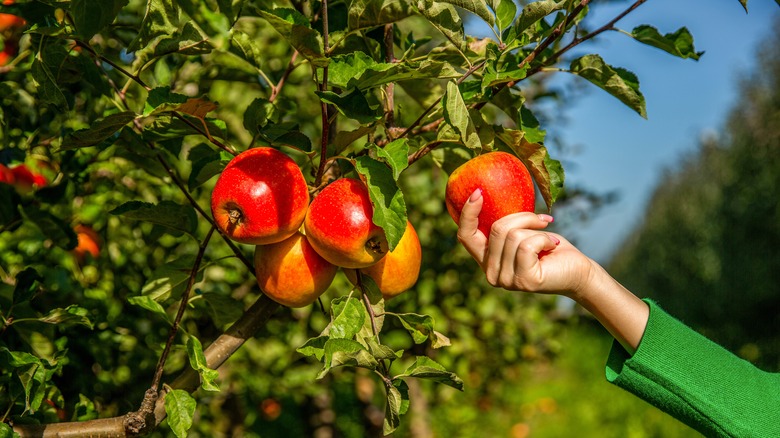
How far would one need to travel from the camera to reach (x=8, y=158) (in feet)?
3.84

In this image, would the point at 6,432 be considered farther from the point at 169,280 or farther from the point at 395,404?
the point at 395,404

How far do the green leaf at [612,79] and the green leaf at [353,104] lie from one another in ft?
1.08

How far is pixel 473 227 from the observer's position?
0.94 meters

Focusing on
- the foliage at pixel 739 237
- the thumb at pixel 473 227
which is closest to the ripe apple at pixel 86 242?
the thumb at pixel 473 227

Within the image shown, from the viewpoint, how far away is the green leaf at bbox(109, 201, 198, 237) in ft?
3.16

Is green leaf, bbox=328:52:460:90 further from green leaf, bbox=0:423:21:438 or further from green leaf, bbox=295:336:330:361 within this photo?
green leaf, bbox=0:423:21:438

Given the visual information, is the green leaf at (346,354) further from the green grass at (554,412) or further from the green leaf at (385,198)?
the green grass at (554,412)

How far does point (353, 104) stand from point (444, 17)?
0.16 metres

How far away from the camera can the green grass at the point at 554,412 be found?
12.0 ft

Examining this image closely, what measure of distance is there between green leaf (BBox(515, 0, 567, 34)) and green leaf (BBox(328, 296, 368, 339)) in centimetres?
41

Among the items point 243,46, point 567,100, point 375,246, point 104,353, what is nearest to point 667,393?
point 375,246

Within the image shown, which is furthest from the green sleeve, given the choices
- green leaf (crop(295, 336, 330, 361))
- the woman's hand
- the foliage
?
the foliage

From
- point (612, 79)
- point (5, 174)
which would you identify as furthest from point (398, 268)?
point (5, 174)

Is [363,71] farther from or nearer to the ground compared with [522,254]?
farther from the ground
